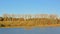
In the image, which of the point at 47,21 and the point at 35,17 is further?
the point at 35,17

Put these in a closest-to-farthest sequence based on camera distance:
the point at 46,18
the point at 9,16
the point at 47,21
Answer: the point at 47,21
the point at 46,18
the point at 9,16

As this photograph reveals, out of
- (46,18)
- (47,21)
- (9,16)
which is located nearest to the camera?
(47,21)

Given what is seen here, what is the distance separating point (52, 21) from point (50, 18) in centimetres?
194

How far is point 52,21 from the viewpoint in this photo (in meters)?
37.8

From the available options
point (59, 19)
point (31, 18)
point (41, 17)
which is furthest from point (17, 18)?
point (59, 19)

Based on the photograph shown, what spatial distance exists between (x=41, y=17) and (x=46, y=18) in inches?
86.5

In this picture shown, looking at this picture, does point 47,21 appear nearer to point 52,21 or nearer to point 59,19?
point 52,21

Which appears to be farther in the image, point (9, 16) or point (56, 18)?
point (9, 16)

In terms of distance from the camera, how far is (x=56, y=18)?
4047 cm

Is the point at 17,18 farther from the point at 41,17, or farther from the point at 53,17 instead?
the point at 53,17

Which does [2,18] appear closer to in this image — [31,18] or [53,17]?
[31,18]

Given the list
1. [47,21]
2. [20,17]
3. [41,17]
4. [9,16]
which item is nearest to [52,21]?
[47,21]

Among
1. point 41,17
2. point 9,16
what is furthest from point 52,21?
point 9,16

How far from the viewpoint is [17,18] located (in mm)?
42812
